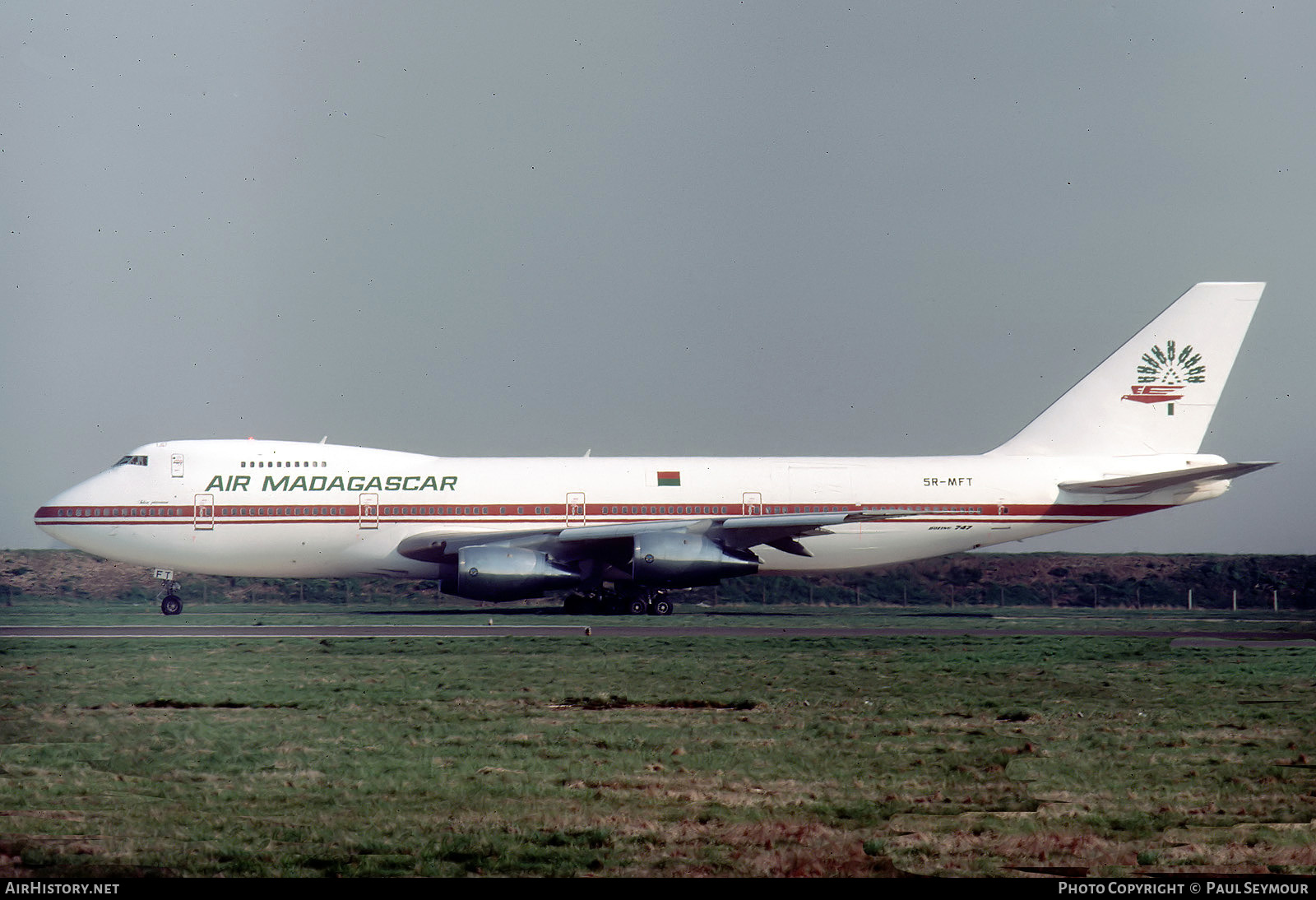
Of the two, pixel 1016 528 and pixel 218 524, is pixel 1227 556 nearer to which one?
pixel 1016 528

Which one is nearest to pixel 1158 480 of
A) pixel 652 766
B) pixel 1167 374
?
pixel 1167 374

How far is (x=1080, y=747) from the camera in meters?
10.5

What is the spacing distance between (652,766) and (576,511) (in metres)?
23.1

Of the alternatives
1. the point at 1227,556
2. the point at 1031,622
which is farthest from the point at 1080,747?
the point at 1227,556

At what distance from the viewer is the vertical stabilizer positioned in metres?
35.2

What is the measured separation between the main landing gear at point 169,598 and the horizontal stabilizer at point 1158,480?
2308 centimetres

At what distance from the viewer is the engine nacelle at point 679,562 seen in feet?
98.5

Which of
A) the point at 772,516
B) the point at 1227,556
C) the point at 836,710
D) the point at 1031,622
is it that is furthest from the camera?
the point at 1227,556

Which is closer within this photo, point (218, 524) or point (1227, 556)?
point (218, 524)

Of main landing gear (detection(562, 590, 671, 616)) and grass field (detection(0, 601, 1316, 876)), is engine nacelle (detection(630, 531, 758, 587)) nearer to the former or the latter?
main landing gear (detection(562, 590, 671, 616))

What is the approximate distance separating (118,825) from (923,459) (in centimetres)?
2906

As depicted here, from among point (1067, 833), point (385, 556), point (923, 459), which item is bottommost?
point (1067, 833)

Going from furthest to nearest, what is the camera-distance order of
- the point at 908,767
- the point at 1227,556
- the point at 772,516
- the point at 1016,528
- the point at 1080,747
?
the point at 1227,556
the point at 1016,528
the point at 772,516
the point at 1080,747
the point at 908,767

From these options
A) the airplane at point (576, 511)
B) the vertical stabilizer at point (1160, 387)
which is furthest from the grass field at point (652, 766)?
the vertical stabilizer at point (1160, 387)
